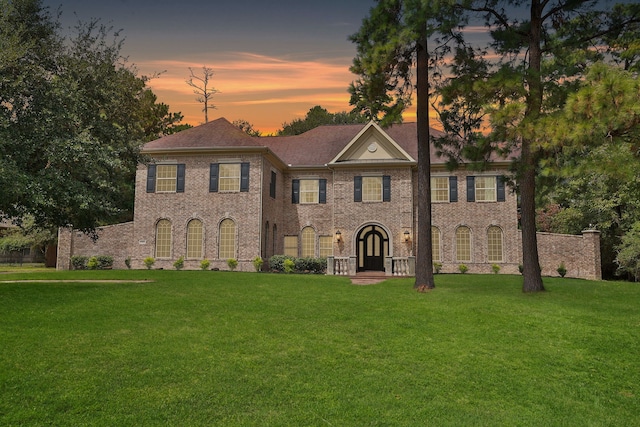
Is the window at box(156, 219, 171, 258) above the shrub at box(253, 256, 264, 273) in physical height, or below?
above

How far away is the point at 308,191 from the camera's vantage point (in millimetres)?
27891

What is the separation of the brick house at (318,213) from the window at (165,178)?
0.05 metres

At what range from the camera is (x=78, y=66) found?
14898 mm

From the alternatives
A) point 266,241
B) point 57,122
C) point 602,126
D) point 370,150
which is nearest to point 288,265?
point 266,241

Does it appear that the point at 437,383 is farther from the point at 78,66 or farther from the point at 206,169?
the point at 206,169

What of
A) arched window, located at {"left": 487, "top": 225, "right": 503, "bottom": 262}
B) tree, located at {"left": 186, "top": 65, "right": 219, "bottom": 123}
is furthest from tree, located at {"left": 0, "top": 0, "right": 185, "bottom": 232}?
tree, located at {"left": 186, "top": 65, "right": 219, "bottom": 123}

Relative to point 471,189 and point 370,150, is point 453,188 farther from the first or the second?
point 370,150

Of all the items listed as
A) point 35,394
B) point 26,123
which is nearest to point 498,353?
point 35,394

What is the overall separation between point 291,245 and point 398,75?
13.8 meters

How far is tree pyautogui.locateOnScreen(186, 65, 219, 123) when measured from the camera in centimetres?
3834

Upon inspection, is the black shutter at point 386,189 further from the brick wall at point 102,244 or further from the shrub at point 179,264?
the brick wall at point 102,244

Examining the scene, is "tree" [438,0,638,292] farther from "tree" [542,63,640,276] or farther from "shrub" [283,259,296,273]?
"shrub" [283,259,296,273]

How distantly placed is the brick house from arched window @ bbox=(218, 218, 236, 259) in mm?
53

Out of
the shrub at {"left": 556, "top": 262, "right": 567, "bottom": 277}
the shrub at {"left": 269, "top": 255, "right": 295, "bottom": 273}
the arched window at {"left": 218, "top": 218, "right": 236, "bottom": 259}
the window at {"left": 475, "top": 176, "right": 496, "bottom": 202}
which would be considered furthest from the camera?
the window at {"left": 475, "top": 176, "right": 496, "bottom": 202}
